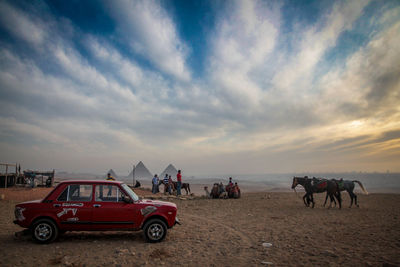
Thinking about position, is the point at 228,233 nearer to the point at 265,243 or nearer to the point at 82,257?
the point at 265,243

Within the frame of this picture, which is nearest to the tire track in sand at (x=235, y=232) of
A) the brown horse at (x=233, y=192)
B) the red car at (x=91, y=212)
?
the red car at (x=91, y=212)

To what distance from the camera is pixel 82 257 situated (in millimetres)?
5293

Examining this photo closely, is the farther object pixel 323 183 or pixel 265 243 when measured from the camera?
pixel 323 183

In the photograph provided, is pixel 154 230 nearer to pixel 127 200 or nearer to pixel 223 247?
pixel 127 200

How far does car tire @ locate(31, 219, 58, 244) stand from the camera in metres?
6.01

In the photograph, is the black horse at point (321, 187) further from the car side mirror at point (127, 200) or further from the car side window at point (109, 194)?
the car side window at point (109, 194)

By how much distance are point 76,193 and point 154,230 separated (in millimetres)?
2676

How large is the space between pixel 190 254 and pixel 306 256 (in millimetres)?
3101

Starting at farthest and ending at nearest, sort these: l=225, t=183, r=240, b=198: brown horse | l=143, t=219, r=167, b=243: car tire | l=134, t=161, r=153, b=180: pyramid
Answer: l=134, t=161, r=153, b=180: pyramid < l=225, t=183, r=240, b=198: brown horse < l=143, t=219, r=167, b=243: car tire

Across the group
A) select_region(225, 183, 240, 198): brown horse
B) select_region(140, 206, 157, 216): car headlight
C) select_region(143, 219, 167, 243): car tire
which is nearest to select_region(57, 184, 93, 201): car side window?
select_region(140, 206, 157, 216): car headlight

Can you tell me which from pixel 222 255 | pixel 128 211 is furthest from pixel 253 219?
pixel 128 211

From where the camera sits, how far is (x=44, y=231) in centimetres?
608

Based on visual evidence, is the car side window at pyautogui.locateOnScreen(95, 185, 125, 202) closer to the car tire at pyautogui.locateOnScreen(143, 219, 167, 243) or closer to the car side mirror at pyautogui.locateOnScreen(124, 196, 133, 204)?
the car side mirror at pyautogui.locateOnScreen(124, 196, 133, 204)

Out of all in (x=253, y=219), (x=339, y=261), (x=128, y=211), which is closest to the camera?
(x=339, y=261)
